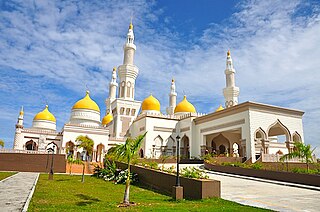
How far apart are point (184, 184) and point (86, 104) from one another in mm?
29901

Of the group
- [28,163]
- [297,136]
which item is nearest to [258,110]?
[297,136]

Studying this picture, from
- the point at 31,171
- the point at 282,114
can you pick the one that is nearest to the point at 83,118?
the point at 31,171

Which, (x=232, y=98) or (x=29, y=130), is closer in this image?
(x=29, y=130)

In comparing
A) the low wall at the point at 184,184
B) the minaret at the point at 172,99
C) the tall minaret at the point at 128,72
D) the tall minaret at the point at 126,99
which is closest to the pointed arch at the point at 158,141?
the tall minaret at the point at 126,99

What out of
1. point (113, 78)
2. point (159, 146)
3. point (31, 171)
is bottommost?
point (31, 171)

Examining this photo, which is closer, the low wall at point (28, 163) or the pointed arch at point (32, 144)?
the low wall at point (28, 163)

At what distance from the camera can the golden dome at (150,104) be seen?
125 feet

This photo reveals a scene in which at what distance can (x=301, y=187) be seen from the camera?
11.8m

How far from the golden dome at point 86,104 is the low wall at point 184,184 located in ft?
83.1

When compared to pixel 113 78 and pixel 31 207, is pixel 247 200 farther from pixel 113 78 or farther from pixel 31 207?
pixel 113 78

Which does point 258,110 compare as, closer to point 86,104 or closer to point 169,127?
point 169,127

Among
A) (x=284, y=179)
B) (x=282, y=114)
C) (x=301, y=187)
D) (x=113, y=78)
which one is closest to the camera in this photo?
(x=301, y=187)

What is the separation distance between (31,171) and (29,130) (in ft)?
37.8

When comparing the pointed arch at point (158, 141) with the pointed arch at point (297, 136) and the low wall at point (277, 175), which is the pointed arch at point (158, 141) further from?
the pointed arch at point (297, 136)
